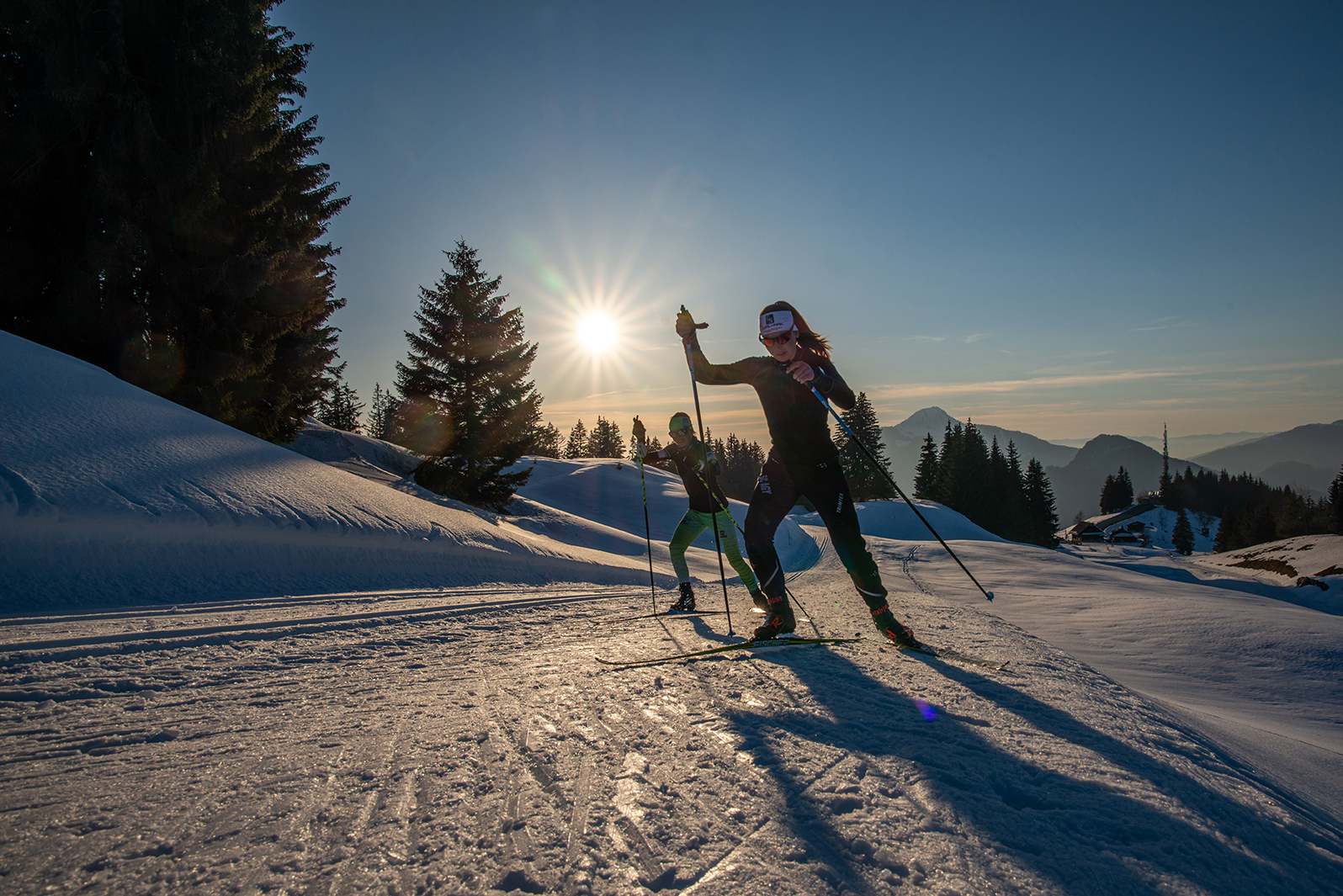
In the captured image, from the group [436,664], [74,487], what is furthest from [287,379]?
[436,664]

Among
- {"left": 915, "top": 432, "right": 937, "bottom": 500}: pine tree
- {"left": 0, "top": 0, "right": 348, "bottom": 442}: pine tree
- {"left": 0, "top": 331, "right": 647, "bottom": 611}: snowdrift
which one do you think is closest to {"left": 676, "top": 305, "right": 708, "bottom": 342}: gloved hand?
{"left": 0, "top": 331, "right": 647, "bottom": 611}: snowdrift

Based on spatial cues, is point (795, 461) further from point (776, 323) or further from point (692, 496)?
point (692, 496)

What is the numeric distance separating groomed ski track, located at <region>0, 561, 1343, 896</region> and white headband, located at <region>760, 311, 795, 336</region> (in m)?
2.22

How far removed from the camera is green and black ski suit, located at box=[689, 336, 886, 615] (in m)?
3.69

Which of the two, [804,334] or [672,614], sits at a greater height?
[804,334]

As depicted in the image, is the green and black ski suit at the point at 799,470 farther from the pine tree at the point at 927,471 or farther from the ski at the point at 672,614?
the pine tree at the point at 927,471

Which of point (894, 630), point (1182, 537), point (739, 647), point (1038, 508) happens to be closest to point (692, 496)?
point (739, 647)

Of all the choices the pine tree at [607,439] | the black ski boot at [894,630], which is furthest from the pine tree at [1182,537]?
the black ski boot at [894,630]

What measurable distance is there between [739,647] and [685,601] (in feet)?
6.37

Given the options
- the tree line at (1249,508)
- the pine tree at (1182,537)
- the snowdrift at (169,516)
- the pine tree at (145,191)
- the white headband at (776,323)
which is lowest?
the pine tree at (1182,537)

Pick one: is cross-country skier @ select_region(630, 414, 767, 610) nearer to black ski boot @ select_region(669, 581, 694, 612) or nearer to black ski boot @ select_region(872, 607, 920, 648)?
black ski boot @ select_region(669, 581, 694, 612)

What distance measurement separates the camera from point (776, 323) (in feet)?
12.8

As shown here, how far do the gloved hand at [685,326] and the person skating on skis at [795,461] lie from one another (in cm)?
50

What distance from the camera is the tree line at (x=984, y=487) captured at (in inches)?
1937
